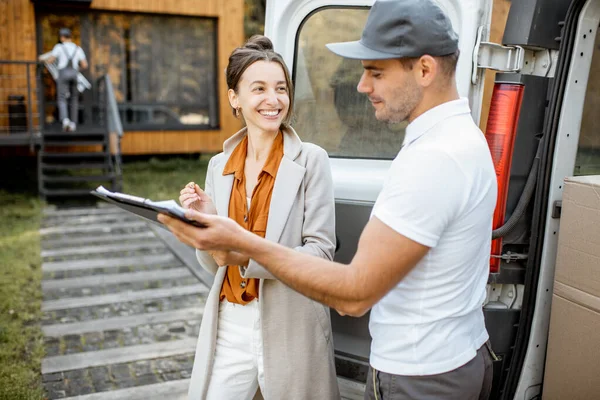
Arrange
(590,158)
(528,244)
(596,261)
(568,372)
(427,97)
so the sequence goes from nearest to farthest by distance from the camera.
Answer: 1. (427,97)
2. (596,261)
3. (568,372)
4. (528,244)
5. (590,158)

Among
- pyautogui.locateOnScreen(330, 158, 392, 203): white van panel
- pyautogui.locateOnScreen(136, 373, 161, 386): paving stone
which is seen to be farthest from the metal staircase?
pyautogui.locateOnScreen(330, 158, 392, 203): white van panel

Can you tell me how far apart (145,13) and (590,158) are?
13.1 metres

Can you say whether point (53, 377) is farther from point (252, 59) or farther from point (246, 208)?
point (252, 59)

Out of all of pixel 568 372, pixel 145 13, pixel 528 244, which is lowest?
pixel 568 372

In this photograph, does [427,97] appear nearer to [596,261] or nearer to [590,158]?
[596,261]

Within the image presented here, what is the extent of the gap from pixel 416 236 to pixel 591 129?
172 centimetres

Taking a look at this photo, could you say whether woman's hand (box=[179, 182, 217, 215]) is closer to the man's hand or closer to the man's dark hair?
the man's hand

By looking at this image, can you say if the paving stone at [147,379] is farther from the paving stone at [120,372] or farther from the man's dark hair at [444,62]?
the man's dark hair at [444,62]

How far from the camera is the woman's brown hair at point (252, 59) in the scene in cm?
244

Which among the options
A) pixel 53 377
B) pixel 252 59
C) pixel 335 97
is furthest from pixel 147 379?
pixel 252 59

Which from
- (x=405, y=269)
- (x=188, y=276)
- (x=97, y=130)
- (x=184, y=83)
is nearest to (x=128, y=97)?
(x=184, y=83)

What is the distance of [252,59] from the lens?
243 cm

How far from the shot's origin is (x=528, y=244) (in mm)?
2492

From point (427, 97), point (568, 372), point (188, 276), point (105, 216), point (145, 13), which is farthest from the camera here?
point (145, 13)
